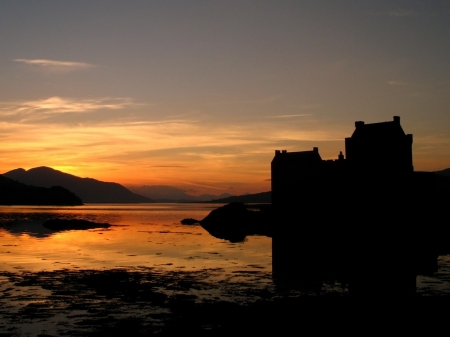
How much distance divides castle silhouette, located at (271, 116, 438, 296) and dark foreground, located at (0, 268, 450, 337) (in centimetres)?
353

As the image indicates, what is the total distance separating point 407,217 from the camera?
2581 centimetres

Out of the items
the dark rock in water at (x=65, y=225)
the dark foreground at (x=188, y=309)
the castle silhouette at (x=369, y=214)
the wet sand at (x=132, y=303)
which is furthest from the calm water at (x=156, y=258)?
the dark rock in water at (x=65, y=225)

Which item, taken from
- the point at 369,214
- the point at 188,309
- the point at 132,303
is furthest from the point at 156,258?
the point at 188,309

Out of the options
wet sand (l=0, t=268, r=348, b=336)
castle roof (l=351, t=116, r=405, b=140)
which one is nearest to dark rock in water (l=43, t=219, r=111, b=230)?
wet sand (l=0, t=268, r=348, b=336)

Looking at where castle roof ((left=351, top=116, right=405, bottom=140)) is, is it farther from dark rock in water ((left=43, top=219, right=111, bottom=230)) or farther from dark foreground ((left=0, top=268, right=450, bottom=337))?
dark rock in water ((left=43, top=219, right=111, bottom=230))

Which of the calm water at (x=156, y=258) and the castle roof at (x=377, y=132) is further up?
the castle roof at (x=377, y=132)

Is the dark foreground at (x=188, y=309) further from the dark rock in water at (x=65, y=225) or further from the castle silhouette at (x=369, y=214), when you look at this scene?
the dark rock in water at (x=65, y=225)

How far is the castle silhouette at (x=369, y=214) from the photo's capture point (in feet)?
81.9

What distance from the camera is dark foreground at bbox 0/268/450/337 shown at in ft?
58.2

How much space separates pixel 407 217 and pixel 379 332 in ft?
32.7

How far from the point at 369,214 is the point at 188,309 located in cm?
1121

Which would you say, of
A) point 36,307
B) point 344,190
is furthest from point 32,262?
point 344,190

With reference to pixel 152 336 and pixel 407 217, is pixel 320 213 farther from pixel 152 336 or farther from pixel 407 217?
pixel 152 336

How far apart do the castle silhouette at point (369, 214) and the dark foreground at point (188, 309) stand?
3.53 meters
